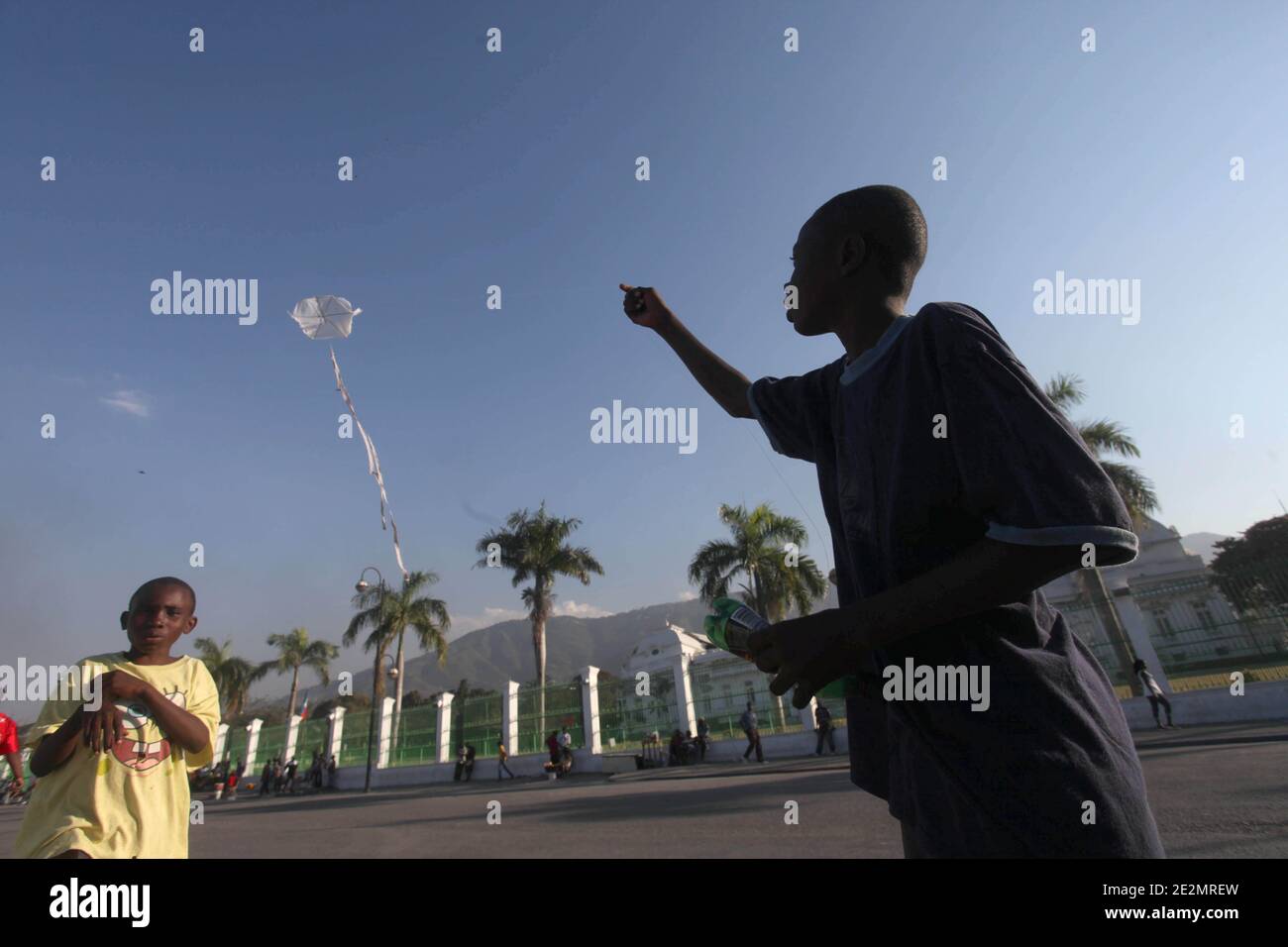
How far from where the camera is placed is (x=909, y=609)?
0.84 meters

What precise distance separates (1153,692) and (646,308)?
16885 mm

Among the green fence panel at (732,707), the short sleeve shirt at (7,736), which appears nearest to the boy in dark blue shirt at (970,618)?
the short sleeve shirt at (7,736)

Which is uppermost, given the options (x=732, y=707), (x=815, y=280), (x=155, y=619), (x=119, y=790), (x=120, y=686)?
(x=815, y=280)

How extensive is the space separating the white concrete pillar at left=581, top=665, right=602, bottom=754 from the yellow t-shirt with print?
18.3 meters

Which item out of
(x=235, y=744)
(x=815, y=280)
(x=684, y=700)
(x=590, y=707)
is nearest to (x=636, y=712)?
(x=590, y=707)

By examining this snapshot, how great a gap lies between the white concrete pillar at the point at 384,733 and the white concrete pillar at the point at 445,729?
2.68m

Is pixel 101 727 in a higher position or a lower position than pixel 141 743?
higher

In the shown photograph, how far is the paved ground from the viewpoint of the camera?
196 inches

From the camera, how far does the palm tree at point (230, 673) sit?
136ft

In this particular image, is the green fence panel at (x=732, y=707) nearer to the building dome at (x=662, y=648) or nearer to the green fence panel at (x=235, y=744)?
the building dome at (x=662, y=648)

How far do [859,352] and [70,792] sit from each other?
9.85 feet

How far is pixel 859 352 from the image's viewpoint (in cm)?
130

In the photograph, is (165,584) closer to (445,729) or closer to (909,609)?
(909,609)
